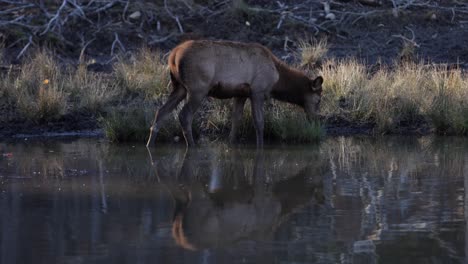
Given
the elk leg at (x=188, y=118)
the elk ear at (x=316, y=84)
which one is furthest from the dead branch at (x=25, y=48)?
the elk ear at (x=316, y=84)

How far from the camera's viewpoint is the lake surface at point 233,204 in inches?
318

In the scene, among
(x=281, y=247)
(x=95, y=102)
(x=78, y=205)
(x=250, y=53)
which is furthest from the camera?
(x=95, y=102)

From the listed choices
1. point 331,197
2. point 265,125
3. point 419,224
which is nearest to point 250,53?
point 265,125

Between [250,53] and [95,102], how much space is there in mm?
3356

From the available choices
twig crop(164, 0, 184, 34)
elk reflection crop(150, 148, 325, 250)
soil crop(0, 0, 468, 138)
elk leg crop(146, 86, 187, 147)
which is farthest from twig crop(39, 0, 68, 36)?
elk reflection crop(150, 148, 325, 250)

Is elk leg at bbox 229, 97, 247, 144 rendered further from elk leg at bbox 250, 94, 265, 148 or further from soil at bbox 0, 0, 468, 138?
Result: soil at bbox 0, 0, 468, 138

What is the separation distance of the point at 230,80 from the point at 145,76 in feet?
11.9

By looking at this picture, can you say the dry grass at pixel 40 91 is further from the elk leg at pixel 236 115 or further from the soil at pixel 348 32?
the elk leg at pixel 236 115

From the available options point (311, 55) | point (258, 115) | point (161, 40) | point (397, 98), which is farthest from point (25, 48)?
point (397, 98)

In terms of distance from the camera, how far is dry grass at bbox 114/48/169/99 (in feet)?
58.9

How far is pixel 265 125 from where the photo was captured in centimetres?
1588

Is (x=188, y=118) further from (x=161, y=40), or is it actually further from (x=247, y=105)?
(x=161, y=40)

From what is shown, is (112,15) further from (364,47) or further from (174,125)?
(174,125)

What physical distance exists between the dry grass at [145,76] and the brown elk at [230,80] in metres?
2.67
